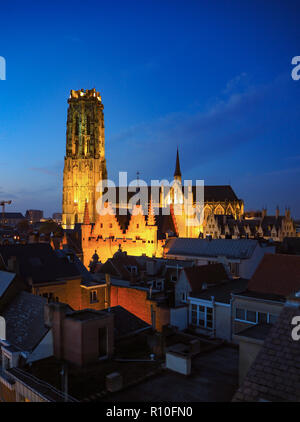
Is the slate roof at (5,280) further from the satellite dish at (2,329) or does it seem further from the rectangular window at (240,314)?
the rectangular window at (240,314)

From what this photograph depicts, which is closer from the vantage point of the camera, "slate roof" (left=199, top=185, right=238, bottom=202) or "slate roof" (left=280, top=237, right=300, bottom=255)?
"slate roof" (left=280, top=237, right=300, bottom=255)

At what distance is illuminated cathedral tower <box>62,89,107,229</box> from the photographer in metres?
137

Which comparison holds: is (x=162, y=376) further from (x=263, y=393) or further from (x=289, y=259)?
(x=289, y=259)

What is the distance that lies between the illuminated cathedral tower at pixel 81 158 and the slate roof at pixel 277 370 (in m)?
127

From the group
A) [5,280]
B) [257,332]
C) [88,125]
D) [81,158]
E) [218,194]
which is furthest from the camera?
[218,194]

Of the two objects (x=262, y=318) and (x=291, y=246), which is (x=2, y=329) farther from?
(x=291, y=246)

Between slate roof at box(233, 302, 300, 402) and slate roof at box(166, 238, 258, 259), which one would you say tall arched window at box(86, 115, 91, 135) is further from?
slate roof at box(233, 302, 300, 402)

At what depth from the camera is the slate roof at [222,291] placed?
98.7ft

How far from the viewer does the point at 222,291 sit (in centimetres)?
3216

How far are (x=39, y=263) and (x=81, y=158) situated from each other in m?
107

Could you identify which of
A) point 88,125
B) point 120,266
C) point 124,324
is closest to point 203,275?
point 120,266

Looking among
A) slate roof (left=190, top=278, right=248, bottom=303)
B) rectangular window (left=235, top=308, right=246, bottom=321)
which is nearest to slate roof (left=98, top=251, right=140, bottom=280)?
slate roof (left=190, top=278, right=248, bottom=303)

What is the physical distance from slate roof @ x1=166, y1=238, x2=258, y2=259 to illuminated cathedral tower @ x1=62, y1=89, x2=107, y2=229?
7994cm

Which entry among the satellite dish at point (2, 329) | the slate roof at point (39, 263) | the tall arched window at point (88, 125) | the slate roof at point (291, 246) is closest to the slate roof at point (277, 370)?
the satellite dish at point (2, 329)
